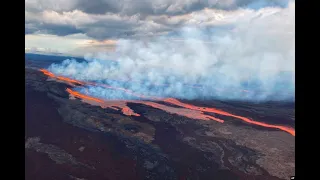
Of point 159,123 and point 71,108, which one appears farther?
point 71,108

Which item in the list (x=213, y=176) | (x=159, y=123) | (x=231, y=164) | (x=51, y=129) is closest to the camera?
(x=213, y=176)

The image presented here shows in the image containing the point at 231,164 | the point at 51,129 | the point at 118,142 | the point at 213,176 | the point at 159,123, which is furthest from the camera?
the point at 159,123
